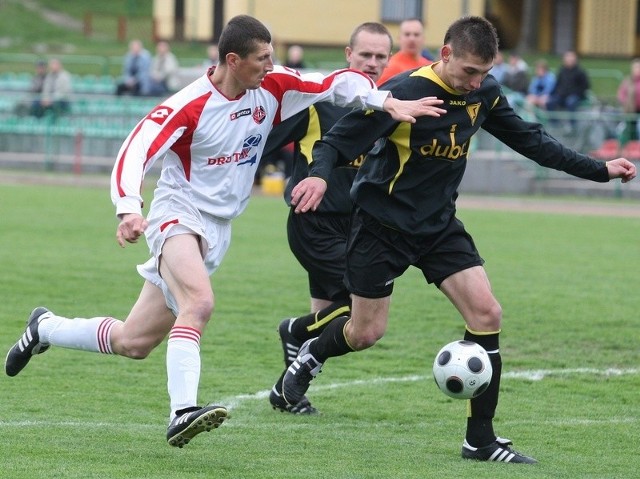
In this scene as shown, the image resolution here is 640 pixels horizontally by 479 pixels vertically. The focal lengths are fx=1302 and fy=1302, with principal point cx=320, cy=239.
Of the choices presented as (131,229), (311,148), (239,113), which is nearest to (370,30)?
(311,148)

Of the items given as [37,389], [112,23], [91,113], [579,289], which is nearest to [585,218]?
[579,289]

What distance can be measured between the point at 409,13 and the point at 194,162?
121 ft

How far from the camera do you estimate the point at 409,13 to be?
4216cm

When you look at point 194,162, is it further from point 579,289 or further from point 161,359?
point 579,289

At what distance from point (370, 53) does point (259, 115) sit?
1608mm

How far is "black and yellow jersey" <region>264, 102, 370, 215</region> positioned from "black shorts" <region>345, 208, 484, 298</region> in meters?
0.99

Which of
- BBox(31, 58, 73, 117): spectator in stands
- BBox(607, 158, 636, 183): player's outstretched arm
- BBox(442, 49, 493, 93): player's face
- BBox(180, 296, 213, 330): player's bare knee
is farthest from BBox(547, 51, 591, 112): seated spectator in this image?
BBox(180, 296, 213, 330): player's bare knee

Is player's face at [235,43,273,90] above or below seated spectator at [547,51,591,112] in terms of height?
above

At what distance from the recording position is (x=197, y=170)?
6.26 metres

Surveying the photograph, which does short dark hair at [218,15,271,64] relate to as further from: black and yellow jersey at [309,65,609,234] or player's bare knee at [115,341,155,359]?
player's bare knee at [115,341,155,359]

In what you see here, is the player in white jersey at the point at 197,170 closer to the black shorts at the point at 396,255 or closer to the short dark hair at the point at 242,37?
the short dark hair at the point at 242,37

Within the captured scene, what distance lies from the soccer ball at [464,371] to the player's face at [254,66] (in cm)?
158

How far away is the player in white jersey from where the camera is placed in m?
5.91

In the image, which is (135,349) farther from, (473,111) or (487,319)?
(473,111)
